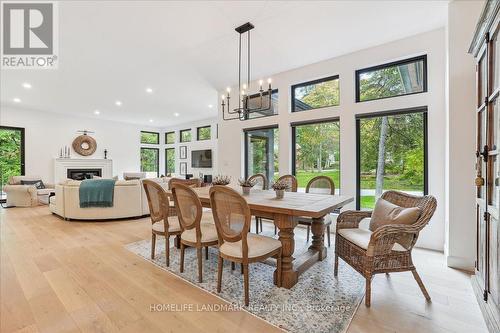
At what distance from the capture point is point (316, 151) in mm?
4531

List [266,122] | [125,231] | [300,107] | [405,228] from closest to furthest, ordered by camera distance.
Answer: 1. [405,228]
2. [125,231]
3. [300,107]
4. [266,122]

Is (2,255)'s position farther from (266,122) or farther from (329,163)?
(329,163)

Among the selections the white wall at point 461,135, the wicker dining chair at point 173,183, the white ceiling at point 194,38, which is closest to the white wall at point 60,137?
the white ceiling at point 194,38

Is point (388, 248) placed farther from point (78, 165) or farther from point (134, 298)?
point (78, 165)

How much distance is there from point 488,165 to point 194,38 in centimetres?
373

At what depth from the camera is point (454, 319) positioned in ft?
5.87

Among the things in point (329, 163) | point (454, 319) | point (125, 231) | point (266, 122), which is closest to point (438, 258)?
point (454, 319)

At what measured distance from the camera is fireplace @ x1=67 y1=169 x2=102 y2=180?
8.17m

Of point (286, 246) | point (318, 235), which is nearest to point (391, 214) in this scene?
point (318, 235)

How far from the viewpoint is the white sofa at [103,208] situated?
190 inches

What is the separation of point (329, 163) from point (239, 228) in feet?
9.37

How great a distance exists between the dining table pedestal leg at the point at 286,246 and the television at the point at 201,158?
677 centimetres

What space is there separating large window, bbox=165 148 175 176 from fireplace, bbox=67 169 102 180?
272cm
